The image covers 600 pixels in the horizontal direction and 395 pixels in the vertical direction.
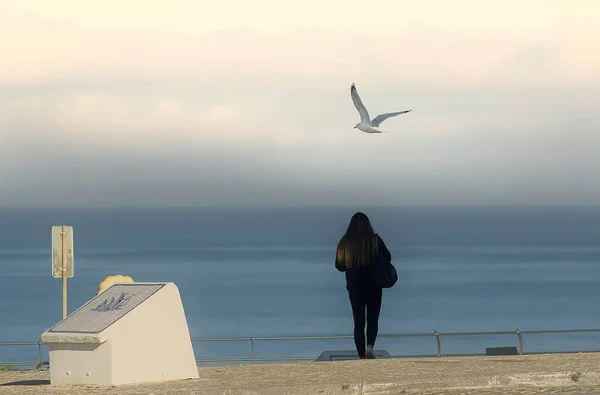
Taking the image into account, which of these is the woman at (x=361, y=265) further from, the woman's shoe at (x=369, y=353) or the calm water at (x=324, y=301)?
the calm water at (x=324, y=301)

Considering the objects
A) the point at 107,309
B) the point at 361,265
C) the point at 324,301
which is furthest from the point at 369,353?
the point at 324,301

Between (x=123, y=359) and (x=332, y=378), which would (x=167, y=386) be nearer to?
(x=123, y=359)

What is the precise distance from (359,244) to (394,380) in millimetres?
2800

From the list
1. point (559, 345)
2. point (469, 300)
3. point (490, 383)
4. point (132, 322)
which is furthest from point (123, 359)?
point (469, 300)

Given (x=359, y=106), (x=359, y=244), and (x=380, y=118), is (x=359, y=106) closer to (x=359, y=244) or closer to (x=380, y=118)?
(x=380, y=118)

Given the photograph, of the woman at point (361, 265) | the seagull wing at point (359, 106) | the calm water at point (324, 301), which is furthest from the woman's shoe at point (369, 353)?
the calm water at point (324, 301)

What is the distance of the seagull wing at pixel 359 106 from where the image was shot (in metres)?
20.8

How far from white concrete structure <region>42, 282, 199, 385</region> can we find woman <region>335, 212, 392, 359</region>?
7.34 feet

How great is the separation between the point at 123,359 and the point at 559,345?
84.3 m

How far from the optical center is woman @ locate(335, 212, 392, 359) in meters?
14.4

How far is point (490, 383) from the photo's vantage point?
1179 cm

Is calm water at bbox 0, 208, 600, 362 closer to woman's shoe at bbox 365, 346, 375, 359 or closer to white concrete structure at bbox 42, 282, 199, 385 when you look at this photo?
woman's shoe at bbox 365, 346, 375, 359

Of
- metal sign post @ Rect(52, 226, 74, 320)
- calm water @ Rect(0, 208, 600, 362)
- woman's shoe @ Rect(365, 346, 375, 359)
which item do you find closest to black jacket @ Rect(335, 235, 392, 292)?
woman's shoe @ Rect(365, 346, 375, 359)

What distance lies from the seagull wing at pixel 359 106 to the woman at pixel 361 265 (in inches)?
247
